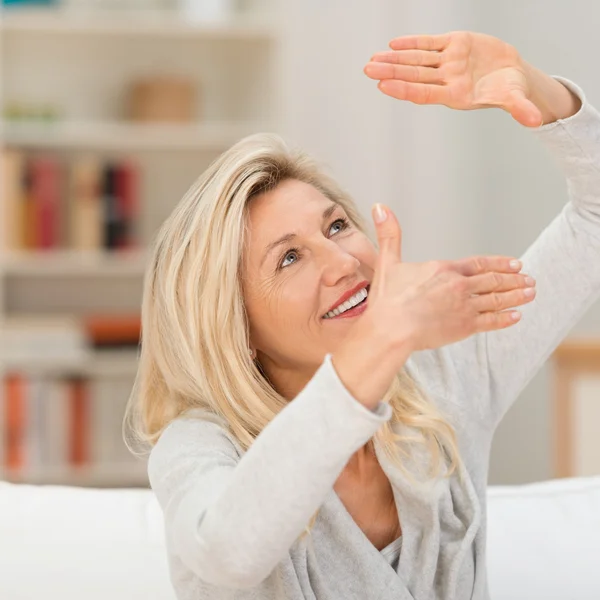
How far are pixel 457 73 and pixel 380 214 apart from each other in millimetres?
244

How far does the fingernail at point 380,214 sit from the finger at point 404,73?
→ 0.19 meters

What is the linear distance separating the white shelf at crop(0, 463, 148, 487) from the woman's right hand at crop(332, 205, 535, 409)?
99.6 inches

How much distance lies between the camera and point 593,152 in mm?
1269

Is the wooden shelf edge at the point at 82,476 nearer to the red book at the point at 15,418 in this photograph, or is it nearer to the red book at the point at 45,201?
the red book at the point at 15,418

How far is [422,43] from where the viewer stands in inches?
45.8

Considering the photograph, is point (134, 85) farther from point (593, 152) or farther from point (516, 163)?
point (593, 152)

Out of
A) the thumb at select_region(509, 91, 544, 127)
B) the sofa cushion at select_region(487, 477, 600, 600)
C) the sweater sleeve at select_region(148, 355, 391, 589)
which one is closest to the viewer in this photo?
the sweater sleeve at select_region(148, 355, 391, 589)

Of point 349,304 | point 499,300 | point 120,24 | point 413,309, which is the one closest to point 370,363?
point 413,309

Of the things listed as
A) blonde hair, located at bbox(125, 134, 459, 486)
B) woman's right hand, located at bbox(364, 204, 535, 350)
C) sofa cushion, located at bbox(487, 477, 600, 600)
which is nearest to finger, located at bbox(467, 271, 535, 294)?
woman's right hand, located at bbox(364, 204, 535, 350)

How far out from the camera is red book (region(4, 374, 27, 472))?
330 centimetres

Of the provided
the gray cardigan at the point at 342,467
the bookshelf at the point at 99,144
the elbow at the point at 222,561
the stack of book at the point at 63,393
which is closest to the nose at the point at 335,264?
the gray cardigan at the point at 342,467

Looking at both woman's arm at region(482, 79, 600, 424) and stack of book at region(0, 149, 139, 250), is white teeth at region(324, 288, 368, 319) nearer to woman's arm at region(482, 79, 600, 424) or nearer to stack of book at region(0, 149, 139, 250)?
woman's arm at region(482, 79, 600, 424)

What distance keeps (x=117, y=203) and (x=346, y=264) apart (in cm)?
235

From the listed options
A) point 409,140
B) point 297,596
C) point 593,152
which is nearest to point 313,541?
point 297,596
